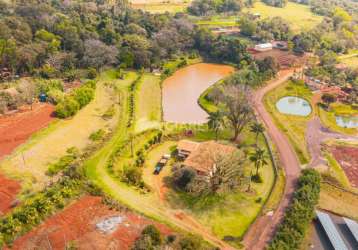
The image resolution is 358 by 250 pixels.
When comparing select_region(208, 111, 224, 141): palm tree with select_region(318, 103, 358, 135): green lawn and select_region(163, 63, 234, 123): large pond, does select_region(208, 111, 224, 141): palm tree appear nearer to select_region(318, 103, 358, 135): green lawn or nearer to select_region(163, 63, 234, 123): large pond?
select_region(163, 63, 234, 123): large pond

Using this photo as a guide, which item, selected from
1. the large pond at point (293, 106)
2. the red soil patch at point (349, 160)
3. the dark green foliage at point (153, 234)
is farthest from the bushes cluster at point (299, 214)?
the large pond at point (293, 106)

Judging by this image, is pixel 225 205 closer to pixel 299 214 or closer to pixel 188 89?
pixel 299 214

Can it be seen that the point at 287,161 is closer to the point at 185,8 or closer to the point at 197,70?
the point at 197,70

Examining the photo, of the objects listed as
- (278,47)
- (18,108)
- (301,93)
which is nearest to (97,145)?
(18,108)

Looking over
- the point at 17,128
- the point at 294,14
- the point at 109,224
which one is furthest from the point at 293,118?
the point at 294,14

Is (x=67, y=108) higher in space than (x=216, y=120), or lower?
lower

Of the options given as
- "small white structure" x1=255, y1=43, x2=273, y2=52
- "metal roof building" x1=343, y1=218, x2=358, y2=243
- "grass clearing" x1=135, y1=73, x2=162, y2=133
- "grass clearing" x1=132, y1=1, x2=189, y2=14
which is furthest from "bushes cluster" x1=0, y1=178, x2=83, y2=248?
"grass clearing" x1=132, y1=1, x2=189, y2=14
